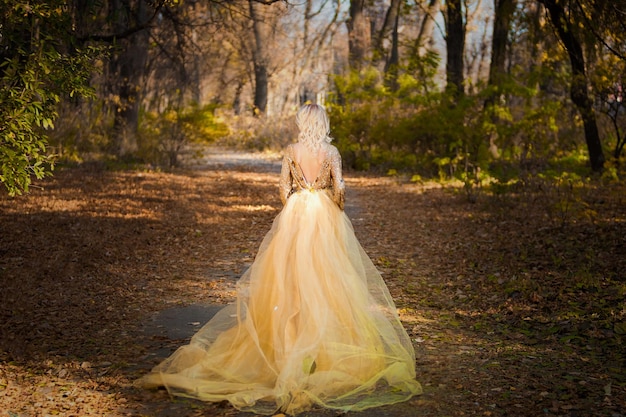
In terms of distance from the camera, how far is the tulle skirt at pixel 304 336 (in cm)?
Result: 488

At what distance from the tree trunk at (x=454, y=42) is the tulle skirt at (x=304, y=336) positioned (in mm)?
15529

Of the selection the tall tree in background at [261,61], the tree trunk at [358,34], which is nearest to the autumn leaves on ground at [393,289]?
the tree trunk at [358,34]

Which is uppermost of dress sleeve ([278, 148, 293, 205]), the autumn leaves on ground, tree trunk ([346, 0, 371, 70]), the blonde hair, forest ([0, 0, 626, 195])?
tree trunk ([346, 0, 371, 70])

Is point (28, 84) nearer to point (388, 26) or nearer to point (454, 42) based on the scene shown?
point (454, 42)

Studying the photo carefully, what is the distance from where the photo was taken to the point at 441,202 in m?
15.4

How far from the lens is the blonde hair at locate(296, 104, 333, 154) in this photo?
5.54m

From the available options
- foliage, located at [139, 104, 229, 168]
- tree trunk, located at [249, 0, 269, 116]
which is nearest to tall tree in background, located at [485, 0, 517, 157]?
foliage, located at [139, 104, 229, 168]

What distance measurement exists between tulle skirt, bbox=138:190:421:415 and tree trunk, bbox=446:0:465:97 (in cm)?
1553

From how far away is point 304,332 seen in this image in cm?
522

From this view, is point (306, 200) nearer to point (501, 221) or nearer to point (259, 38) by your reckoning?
point (501, 221)

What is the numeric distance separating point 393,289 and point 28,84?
464 centimetres

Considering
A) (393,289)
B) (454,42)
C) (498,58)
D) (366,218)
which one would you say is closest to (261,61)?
(454,42)

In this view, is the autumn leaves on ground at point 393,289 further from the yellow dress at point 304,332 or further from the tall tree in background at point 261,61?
the tall tree in background at point 261,61

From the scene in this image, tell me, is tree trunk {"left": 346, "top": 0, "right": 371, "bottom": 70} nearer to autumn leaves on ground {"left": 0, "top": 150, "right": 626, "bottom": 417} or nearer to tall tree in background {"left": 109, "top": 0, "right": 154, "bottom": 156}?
tall tree in background {"left": 109, "top": 0, "right": 154, "bottom": 156}
